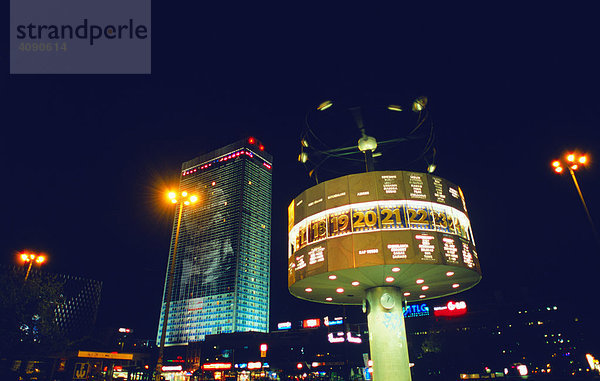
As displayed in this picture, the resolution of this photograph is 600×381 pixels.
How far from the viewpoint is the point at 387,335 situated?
21.8 meters

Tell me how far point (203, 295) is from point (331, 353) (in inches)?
4606

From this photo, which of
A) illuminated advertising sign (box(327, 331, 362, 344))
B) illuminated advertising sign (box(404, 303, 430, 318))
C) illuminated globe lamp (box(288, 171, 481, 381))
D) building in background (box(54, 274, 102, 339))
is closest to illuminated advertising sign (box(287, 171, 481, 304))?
A: illuminated globe lamp (box(288, 171, 481, 381))

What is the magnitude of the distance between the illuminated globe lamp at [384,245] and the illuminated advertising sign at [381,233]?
0.06 m

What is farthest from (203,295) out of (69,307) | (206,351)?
(206,351)

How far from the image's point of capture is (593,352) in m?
46.4

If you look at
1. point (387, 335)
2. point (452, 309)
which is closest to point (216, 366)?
point (452, 309)

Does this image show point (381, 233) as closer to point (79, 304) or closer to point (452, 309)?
point (452, 309)

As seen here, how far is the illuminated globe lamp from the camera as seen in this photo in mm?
19906

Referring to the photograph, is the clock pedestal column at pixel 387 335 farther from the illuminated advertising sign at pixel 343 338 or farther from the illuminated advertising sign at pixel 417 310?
the illuminated advertising sign at pixel 417 310

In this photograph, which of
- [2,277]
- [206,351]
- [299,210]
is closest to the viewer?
[299,210]

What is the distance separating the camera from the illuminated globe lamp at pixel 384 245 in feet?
65.3

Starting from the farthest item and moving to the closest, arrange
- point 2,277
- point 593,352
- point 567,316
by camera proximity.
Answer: point 567,316 < point 593,352 < point 2,277

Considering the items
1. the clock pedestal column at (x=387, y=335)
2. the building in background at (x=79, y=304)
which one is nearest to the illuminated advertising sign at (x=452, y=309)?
the clock pedestal column at (x=387, y=335)

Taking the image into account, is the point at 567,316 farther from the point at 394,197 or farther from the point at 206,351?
the point at 394,197
